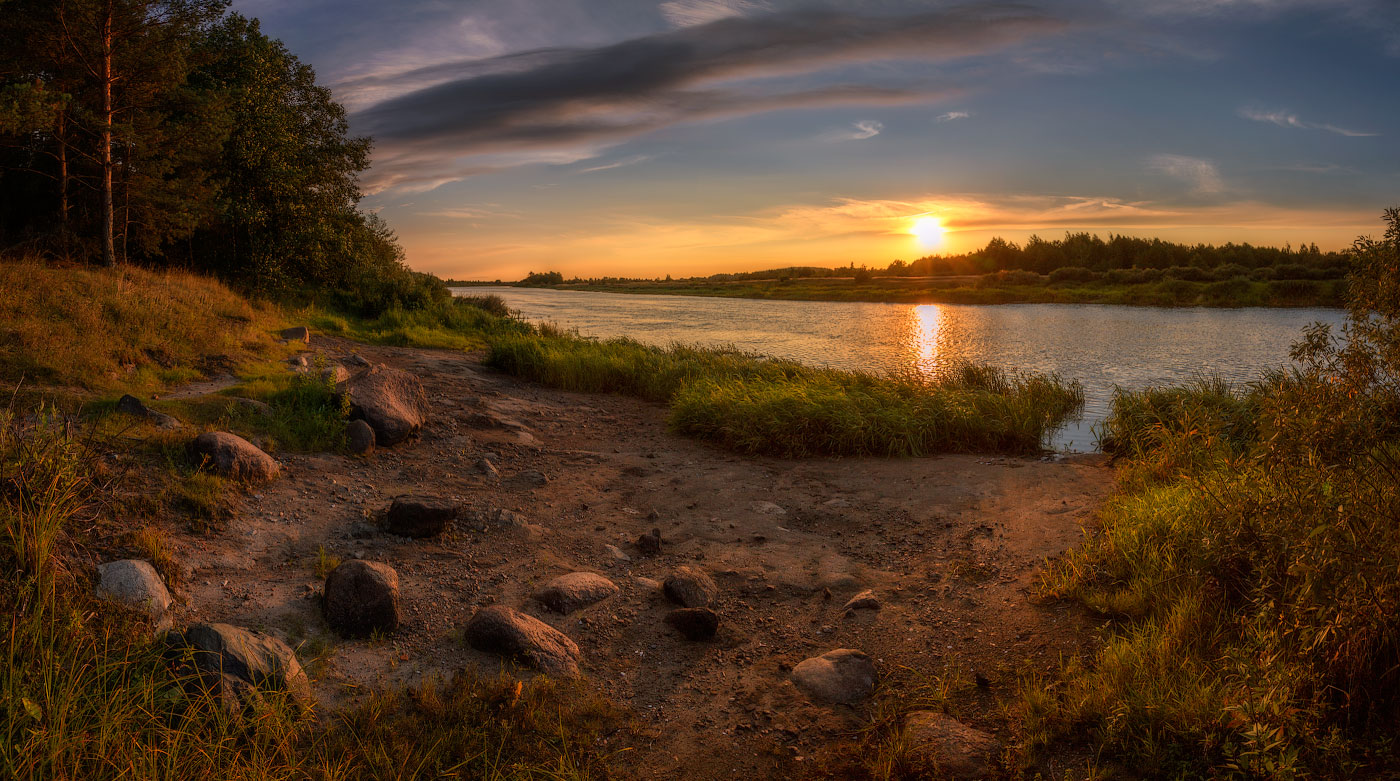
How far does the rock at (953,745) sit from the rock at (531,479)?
17.7 feet

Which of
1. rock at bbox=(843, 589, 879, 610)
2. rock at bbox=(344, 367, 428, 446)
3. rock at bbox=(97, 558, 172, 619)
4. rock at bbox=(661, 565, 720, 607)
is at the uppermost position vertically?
rock at bbox=(344, 367, 428, 446)

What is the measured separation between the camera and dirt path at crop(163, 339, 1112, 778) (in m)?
4.31

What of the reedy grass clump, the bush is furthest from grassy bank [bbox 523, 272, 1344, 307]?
the reedy grass clump

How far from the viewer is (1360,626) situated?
322 centimetres

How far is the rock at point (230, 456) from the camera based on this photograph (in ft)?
20.2

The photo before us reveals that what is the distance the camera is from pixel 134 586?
4195 millimetres

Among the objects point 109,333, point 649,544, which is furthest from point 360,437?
point 109,333

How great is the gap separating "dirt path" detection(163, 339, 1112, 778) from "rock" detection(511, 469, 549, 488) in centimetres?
4

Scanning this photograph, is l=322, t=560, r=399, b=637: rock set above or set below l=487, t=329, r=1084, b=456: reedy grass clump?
below

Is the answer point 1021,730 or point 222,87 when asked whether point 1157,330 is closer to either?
point 1021,730

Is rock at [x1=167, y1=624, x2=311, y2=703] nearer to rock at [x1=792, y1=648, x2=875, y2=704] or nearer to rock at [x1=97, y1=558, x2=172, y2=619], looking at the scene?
rock at [x1=97, y1=558, x2=172, y2=619]

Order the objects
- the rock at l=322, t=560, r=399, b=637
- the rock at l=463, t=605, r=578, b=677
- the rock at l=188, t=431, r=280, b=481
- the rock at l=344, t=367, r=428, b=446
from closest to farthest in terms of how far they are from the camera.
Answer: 1. the rock at l=463, t=605, r=578, b=677
2. the rock at l=322, t=560, r=399, b=637
3. the rock at l=188, t=431, r=280, b=481
4. the rock at l=344, t=367, r=428, b=446

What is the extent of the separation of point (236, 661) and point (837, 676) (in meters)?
3.44

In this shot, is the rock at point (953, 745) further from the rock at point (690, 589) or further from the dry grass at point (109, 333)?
the dry grass at point (109, 333)
